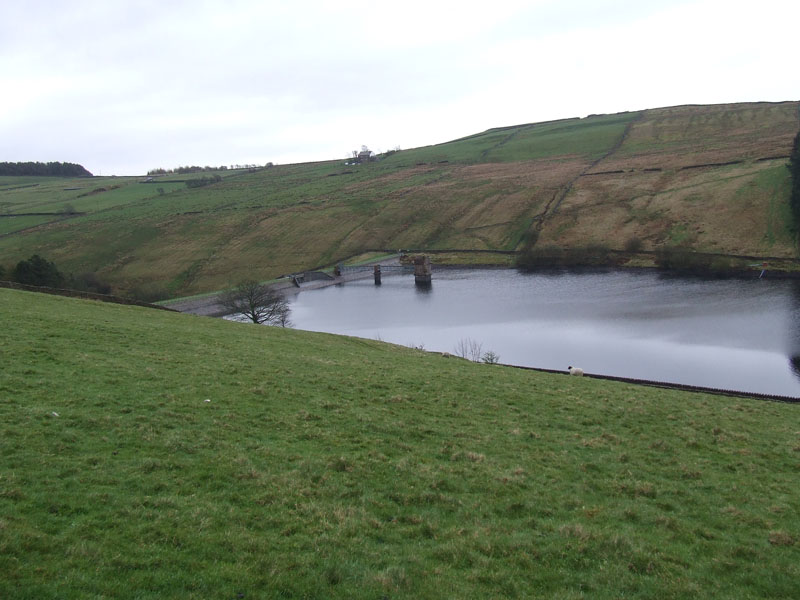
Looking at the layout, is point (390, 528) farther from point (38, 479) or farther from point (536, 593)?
point (38, 479)

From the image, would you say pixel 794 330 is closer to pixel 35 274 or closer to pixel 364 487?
pixel 364 487

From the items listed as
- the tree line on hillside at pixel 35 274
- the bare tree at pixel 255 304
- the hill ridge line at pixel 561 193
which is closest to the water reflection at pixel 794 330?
the bare tree at pixel 255 304

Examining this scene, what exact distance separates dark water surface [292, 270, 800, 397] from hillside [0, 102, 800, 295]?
1829cm

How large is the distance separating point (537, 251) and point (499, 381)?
8040cm

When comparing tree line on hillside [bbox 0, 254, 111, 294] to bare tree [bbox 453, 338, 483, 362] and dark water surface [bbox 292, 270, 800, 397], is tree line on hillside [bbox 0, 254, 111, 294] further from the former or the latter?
bare tree [bbox 453, 338, 483, 362]

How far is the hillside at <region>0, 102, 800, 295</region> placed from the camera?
96.9 metres

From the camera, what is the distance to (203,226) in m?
128

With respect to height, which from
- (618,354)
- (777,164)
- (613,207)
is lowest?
(618,354)

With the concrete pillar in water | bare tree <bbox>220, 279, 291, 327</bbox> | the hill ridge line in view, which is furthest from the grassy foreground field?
the hill ridge line

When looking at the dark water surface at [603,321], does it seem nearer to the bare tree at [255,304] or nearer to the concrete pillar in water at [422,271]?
the concrete pillar in water at [422,271]

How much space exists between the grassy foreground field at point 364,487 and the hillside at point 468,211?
266 feet

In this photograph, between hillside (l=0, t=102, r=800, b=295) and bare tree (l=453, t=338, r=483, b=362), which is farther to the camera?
hillside (l=0, t=102, r=800, b=295)

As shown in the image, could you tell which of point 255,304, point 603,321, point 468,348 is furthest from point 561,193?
point 255,304

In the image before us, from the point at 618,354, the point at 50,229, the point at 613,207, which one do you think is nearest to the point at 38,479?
the point at 618,354
